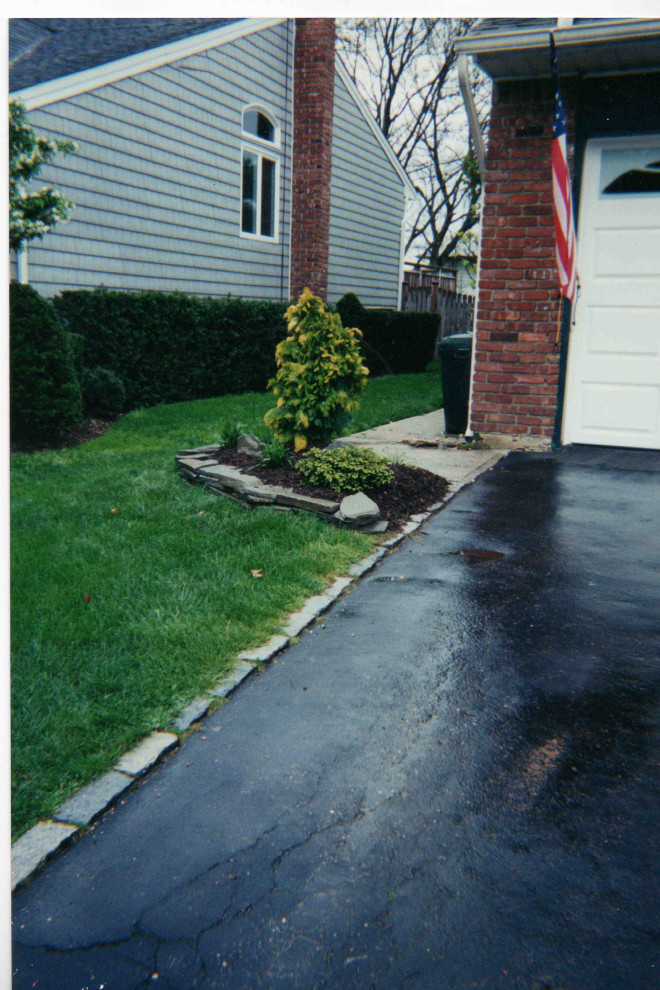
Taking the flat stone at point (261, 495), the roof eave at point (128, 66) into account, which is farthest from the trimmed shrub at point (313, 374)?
the roof eave at point (128, 66)

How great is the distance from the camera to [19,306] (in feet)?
25.2

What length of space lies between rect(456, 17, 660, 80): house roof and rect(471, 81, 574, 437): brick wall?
0.30 metres

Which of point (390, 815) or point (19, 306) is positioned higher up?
point (19, 306)

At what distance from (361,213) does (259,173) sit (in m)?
3.61

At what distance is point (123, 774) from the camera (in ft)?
8.46

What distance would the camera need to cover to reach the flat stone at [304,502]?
538cm

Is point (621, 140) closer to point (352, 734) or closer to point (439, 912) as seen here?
point (352, 734)

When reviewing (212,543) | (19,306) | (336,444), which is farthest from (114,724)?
(19,306)

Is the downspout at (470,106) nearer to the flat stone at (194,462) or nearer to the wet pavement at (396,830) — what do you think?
the flat stone at (194,462)

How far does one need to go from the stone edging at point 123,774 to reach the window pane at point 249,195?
11.6 meters

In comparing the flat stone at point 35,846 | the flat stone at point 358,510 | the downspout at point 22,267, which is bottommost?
the flat stone at point 35,846

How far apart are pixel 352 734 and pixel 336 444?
4.20m

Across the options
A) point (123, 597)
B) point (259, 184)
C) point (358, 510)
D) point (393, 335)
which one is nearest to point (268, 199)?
point (259, 184)

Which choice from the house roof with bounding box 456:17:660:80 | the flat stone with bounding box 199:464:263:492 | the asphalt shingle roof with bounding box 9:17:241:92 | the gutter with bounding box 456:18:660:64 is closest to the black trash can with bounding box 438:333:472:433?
the house roof with bounding box 456:17:660:80
